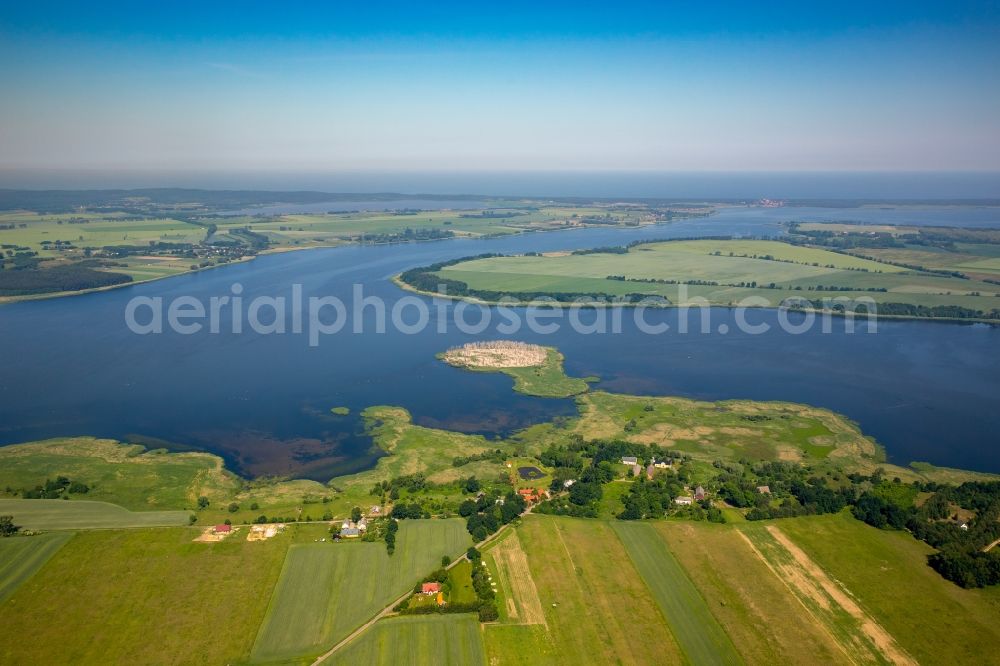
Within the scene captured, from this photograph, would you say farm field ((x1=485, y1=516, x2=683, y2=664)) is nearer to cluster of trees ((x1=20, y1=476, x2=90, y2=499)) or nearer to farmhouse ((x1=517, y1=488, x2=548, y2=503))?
farmhouse ((x1=517, y1=488, x2=548, y2=503))

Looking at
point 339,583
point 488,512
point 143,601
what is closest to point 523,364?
point 488,512

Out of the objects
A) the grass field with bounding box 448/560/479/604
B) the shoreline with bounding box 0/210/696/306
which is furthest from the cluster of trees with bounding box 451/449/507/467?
the shoreline with bounding box 0/210/696/306

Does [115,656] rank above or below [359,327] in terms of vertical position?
below

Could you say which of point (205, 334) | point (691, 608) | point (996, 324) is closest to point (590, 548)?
point (691, 608)

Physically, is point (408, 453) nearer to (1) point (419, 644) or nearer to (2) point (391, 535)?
(2) point (391, 535)

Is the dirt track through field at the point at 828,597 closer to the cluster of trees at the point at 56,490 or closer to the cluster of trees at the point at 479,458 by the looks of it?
the cluster of trees at the point at 479,458

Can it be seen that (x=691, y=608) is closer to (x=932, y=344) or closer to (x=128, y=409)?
(x=128, y=409)
